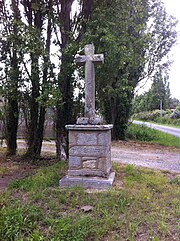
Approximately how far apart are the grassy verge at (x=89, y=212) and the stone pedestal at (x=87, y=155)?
1.04 feet

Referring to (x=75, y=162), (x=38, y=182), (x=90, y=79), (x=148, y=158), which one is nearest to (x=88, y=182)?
(x=75, y=162)

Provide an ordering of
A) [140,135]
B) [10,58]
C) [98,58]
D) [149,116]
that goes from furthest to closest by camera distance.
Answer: [149,116]
[140,135]
[10,58]
[98,58]

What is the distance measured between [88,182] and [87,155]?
1.49 ft

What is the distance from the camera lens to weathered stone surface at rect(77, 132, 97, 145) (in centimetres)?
510

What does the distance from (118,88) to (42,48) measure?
84.3 inches

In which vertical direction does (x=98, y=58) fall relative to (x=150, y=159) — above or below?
above

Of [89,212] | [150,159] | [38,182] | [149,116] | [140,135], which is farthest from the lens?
[149,116]

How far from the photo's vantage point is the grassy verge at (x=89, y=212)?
3.39 metres

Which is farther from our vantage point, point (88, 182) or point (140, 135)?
point (140, 135)

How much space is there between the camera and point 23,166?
725cm

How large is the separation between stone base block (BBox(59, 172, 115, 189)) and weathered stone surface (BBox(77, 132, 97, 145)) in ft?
1.95

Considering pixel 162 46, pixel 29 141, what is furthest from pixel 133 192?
pixel 162 46

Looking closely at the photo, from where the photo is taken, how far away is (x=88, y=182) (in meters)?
4.97

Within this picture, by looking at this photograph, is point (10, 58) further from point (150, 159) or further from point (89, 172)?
point (150, 159)
